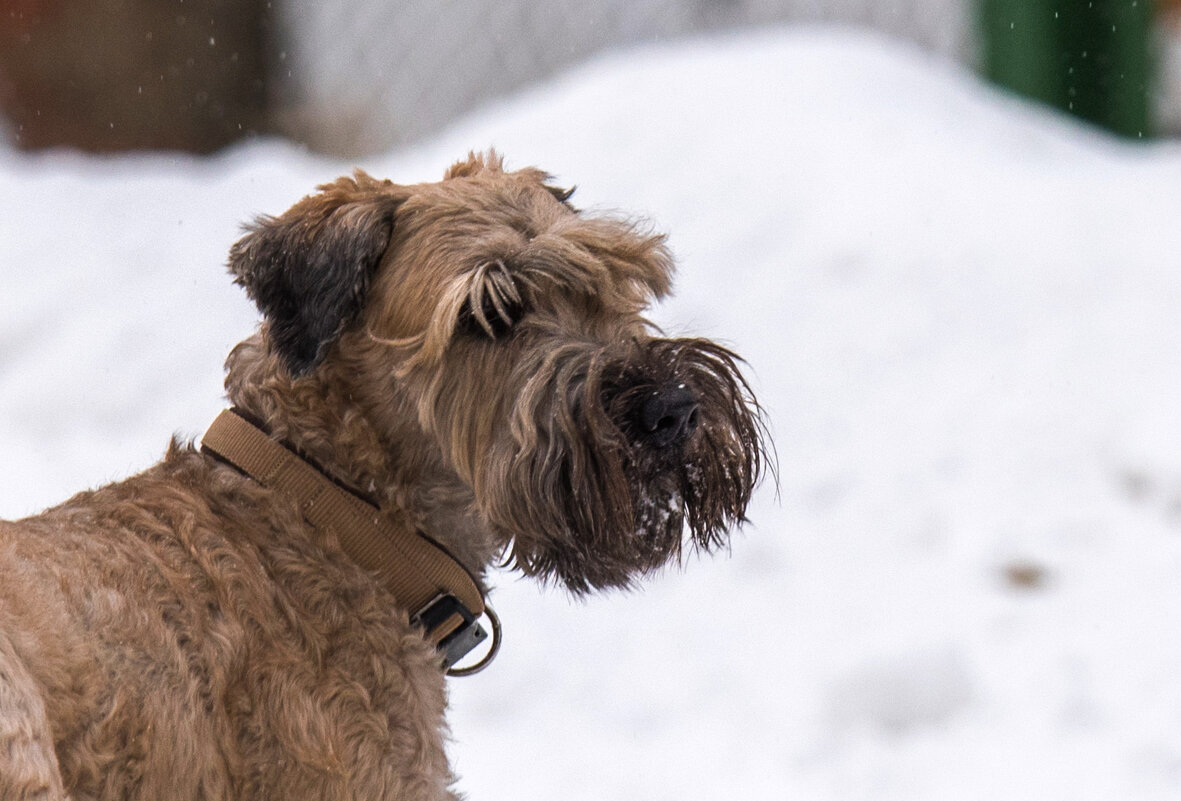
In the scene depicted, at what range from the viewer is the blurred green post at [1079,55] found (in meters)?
8.86

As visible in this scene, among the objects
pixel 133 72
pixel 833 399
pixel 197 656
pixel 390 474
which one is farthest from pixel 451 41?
pixel 197 656

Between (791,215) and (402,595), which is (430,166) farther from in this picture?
(402,595)

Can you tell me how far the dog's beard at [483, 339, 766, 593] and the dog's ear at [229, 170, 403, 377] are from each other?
0.50m

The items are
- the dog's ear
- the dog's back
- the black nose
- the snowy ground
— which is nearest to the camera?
the dog's back

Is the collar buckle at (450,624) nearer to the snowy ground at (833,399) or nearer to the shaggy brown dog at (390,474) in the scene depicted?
the shaggy brown dog at (390,474)

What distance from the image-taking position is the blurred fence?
33.0ft

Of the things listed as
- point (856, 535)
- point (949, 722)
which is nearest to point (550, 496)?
point (949, 722)

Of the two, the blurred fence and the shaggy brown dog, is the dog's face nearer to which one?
the shaggy brown dog

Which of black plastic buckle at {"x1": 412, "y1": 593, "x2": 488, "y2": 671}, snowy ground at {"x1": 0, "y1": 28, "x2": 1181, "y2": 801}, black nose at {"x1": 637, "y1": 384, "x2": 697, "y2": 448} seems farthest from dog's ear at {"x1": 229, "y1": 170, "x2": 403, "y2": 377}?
snowy ground at {"x1": 0, "y1": 28, "x2": 1181, "y2": 801}

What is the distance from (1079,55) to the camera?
9172 mm

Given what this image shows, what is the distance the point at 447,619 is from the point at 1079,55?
7.45 m

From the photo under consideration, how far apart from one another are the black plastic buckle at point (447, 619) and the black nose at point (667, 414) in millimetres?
634

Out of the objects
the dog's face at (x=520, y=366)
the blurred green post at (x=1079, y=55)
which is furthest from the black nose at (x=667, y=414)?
the blurred green post at (x=1079, y=55)

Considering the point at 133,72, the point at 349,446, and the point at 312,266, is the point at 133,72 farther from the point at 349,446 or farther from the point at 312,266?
the point at 349,446
